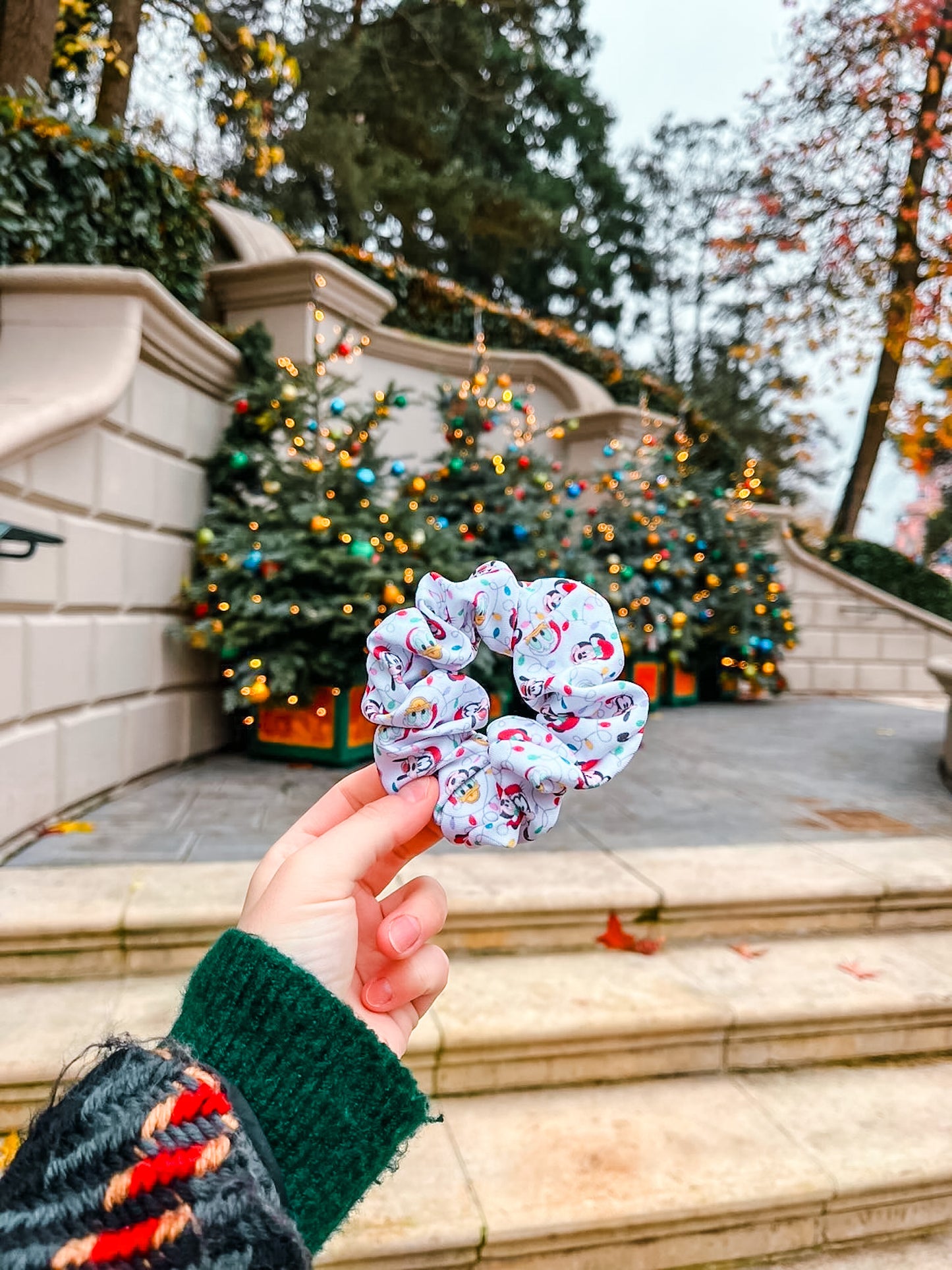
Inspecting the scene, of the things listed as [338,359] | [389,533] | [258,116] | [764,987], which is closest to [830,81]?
[258,116]

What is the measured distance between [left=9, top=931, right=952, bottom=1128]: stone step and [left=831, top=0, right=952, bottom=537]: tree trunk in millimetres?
9645

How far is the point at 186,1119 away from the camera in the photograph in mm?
615

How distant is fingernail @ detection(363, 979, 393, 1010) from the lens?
2.74 feet

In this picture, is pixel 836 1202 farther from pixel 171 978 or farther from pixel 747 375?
pixel 747 375

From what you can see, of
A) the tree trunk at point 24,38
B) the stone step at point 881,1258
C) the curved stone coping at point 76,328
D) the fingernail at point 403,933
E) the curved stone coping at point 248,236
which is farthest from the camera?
the curved stone coping at point 248,236

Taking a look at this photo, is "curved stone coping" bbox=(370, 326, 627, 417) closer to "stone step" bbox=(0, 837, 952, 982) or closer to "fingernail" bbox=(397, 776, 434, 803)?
"stone step" bbox=(0, 837, 952, 982)

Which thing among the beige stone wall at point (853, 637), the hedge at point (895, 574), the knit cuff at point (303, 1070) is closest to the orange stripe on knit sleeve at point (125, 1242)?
the knit cuff at point (303, 1070)

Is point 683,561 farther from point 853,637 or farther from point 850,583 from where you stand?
point 853,637

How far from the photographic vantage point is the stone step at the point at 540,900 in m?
2.35

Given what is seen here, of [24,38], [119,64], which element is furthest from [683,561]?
[24,38]

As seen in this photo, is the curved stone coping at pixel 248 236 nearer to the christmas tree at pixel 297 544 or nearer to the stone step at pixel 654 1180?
the christmas tree at pixel 297 544

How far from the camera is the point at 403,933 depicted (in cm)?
82

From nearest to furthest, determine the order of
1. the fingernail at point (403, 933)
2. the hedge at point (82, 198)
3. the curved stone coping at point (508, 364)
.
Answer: the fingernail at point (403, 933), the hedge at point (82, 198), the curved stone coping at point (508, 364)

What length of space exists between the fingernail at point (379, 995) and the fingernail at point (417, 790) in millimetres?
187
